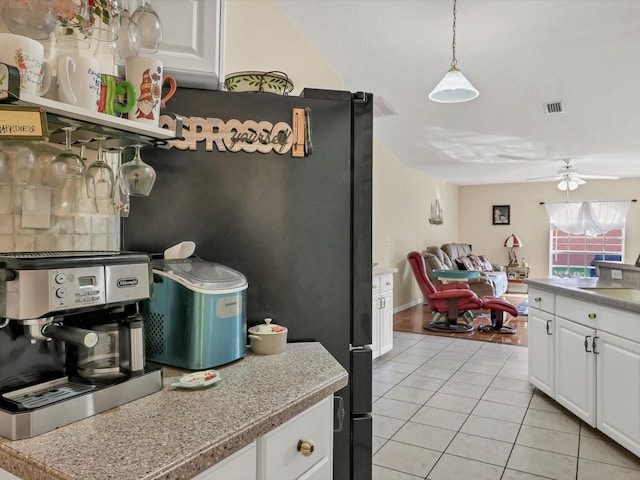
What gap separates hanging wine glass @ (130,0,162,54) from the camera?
126 cm

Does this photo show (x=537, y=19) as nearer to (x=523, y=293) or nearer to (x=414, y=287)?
(x=414, y=287)

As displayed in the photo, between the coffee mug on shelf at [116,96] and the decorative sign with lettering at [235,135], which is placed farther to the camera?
the decorative sign with lettering at [235,135]

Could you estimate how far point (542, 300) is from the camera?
3.33 m

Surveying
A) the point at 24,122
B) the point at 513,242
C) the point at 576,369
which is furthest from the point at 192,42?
the point at 513,242

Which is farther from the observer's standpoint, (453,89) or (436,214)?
(436,214)

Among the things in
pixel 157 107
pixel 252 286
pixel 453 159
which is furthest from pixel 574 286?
pixel 453 159

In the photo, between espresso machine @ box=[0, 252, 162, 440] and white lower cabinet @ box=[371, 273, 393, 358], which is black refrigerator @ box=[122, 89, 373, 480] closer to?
espresso machine @ box=[0, 252, 162, 440]

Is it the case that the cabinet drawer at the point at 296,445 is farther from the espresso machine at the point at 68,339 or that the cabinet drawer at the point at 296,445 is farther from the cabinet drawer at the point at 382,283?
the cabinet drawer at the point at 382,283

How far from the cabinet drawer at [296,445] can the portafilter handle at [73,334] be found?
40cm

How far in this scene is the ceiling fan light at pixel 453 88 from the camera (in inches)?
113

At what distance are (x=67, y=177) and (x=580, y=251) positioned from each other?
10.8 meters

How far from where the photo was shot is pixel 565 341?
300cm

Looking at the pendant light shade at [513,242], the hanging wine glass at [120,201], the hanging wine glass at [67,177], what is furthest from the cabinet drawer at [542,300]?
the pendant light shade at [513,242]

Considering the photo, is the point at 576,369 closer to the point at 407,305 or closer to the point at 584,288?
the point at 584,288
